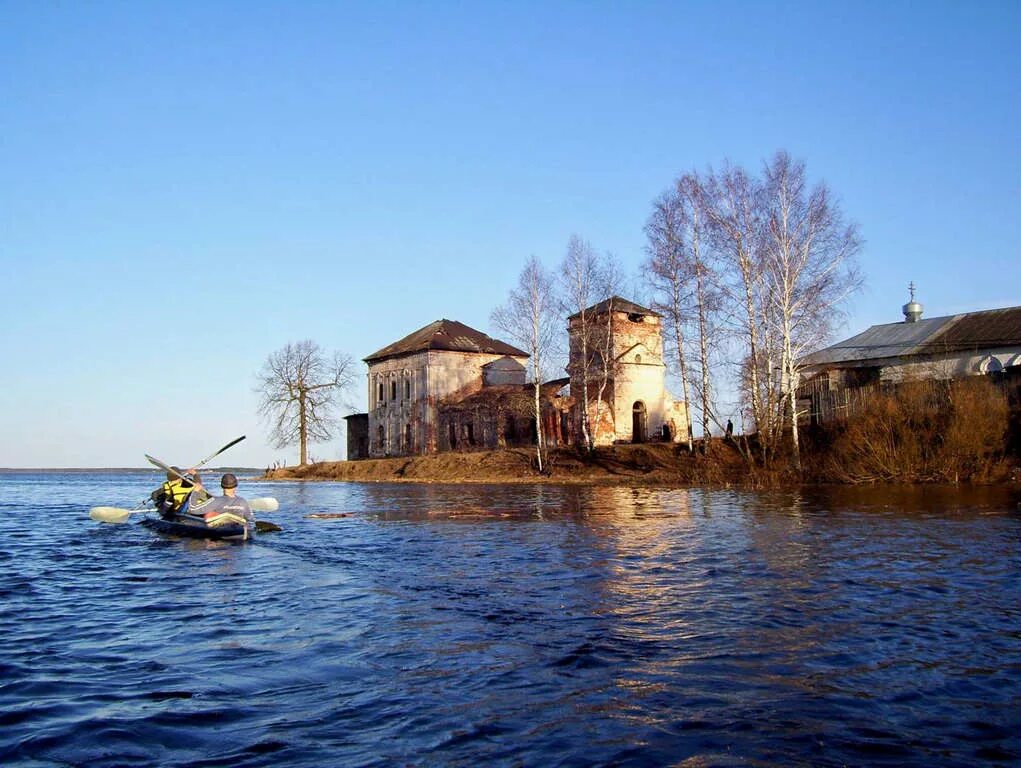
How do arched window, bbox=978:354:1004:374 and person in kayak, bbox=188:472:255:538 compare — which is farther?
arched window, bbox=978:354:1004:374

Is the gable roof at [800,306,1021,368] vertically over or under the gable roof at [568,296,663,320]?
under

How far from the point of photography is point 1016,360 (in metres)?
37.6

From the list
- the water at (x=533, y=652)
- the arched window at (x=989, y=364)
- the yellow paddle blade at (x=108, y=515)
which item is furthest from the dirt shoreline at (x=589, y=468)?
the yellow paddle blade at (x=108, y=515)

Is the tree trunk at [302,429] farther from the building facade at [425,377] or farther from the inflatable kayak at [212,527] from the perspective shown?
the inflatable kayak at [212,527]

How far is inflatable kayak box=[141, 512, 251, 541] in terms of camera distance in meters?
Answer: 19.3

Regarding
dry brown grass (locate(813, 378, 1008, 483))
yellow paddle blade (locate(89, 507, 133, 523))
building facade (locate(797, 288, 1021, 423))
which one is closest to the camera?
yellow paddle blade (locate(89, 507, 133, 523))

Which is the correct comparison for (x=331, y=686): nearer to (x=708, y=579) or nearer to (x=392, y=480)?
Answer: (x=708, y=579)

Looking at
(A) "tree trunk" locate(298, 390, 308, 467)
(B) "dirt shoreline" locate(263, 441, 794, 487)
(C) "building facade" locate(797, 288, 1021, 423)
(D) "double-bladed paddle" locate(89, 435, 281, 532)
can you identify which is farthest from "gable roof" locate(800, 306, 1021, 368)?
(A) "tree trunk" locate(298, 390, 308, 467)

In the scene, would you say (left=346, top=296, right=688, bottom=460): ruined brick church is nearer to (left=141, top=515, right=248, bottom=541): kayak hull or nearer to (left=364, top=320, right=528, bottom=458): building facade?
(left=364, top=320, right=528, bottom=458): building facade

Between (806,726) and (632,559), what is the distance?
8.44 meters

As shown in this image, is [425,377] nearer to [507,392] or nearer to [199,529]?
[507,392]

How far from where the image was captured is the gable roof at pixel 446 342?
60938 mm

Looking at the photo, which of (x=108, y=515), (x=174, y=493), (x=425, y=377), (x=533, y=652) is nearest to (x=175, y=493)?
(x=174, y=493)

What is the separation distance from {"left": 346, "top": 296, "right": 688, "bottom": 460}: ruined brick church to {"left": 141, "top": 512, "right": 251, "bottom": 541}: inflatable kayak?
22978 millimetres
